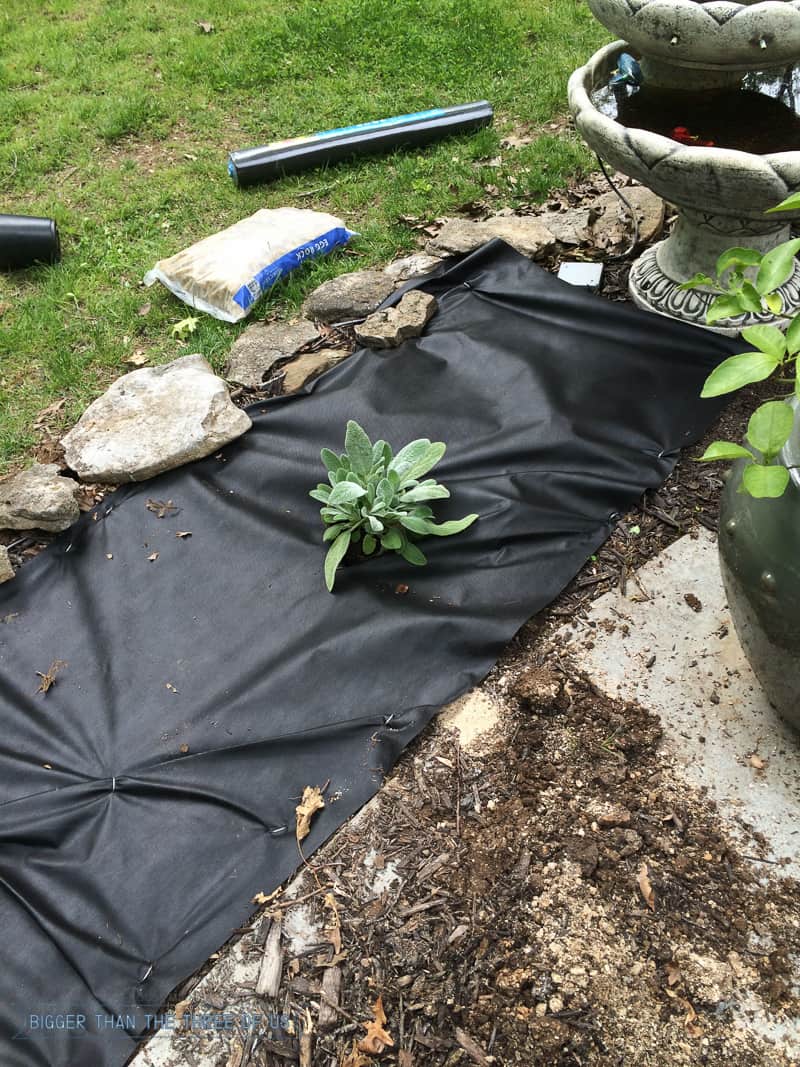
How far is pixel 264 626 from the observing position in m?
2.57

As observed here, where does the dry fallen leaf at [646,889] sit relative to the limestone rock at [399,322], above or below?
below

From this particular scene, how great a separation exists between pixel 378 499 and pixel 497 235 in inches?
70.2

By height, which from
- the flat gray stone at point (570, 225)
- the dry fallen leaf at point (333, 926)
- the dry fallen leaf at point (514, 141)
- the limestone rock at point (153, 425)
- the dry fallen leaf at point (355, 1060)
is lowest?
the dry fallen leaf at point (355, 1060)

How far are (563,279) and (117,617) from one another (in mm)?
2225

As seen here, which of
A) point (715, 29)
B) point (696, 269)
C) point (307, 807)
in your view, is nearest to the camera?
point (307, 807)

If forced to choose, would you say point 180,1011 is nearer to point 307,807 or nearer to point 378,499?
point 307,807

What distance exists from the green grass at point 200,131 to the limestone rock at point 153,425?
284 millimetres

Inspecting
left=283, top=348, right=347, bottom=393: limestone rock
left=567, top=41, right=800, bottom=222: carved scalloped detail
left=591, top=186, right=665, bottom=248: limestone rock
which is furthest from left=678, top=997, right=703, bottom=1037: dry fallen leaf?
left=591, top=186, right=665, bottom=248: limestone rock

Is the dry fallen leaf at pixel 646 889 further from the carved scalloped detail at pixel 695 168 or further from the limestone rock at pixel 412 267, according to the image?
the limestone rock at pixel 412 267

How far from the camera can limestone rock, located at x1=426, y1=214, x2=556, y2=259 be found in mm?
3701

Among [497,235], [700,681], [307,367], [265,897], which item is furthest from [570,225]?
[265,897]

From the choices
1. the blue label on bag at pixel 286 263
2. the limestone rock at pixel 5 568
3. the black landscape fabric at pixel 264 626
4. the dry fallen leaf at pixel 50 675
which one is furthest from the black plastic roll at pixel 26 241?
the dry fallen leaf at pixel 50 675

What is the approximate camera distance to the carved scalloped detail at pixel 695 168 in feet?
8.37

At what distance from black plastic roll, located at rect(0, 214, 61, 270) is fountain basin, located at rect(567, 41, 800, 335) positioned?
8.55ft
